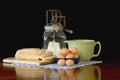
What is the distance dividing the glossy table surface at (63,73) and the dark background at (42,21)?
39.5 inches

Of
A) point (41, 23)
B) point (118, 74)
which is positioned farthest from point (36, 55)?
point (41, 23)

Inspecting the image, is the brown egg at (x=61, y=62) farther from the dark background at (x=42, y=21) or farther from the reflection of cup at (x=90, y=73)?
the dark background at (x=42, y=21)

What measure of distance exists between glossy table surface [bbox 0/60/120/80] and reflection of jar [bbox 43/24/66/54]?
0.24 metres

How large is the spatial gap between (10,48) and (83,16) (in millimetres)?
604

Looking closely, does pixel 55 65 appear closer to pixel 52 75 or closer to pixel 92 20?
pixel 52 75

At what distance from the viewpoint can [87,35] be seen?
3.04 metres

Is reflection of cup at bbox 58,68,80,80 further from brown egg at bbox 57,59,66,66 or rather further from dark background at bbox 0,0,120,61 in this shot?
dark background at bbox 0,0,120,61

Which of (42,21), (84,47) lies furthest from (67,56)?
(42,21)

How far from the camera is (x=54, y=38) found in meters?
2.19

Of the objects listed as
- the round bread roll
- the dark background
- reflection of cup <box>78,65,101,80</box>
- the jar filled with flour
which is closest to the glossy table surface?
reflection of cup <box>78,65,101,80</box>

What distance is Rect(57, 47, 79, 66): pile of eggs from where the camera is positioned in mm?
1943

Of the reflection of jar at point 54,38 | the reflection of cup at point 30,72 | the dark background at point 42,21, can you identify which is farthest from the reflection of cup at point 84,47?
the dark background at point 42,21

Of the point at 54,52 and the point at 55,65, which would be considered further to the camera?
the point at 54,52

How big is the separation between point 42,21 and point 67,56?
1.10m
